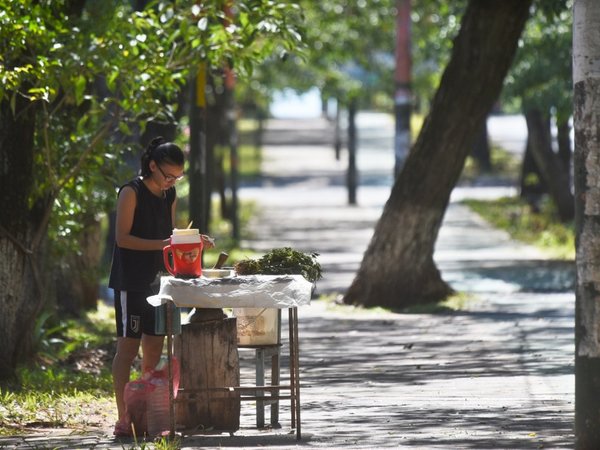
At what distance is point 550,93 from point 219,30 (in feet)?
39.8

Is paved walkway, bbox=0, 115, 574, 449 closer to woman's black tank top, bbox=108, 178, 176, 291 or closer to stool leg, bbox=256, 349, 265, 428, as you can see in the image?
stool leg, bbox=256, 349, 265, 428

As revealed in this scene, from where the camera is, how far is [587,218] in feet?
23.1

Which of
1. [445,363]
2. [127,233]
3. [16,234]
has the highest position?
[127,233]

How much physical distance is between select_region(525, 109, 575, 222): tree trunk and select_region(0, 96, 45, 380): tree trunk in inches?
644

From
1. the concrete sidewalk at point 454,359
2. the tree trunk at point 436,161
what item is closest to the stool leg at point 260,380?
the concrete sidewalk at point 454,359

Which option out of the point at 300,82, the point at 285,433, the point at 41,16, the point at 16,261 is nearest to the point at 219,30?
the point at 41,16

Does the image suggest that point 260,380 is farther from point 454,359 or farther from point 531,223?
point 531,223

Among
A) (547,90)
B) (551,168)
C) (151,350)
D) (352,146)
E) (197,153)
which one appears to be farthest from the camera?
(352,146)

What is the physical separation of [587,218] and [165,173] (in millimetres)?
2537

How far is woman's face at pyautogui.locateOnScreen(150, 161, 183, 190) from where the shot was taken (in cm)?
841

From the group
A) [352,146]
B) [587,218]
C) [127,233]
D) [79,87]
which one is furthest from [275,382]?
[352,146]

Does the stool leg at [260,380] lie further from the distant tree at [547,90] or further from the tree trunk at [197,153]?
the distant tree at [547,90]

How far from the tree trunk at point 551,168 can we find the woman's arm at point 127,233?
18.6m

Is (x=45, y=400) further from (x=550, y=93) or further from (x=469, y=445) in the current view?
(x=550, y=93)
